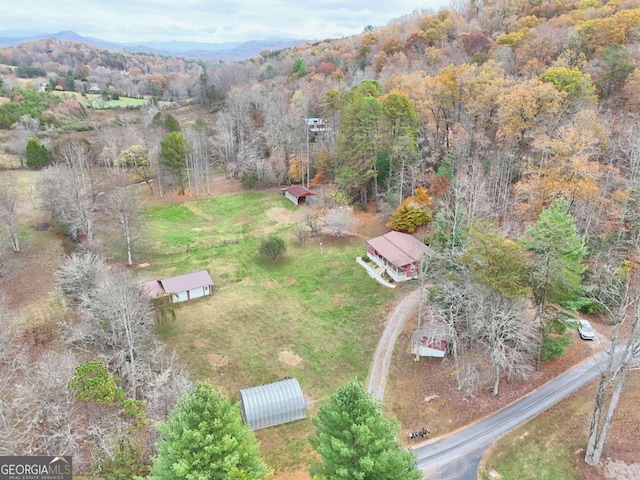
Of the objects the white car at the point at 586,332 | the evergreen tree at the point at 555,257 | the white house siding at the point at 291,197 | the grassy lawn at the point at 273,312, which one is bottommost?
the grassy lawn at the point at 273,312

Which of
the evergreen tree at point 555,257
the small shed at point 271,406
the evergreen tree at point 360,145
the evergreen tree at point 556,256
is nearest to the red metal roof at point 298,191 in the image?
the evergreen tree at point 360,145

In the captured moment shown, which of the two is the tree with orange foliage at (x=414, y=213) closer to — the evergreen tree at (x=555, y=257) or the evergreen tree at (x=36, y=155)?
the evergreen tree at (x=555, y=257)

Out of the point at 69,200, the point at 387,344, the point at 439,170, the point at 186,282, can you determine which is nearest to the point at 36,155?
the point at 69,200

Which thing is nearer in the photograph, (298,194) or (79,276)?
(79,276)

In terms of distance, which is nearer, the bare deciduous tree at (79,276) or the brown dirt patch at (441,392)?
the brown dirt patch at (441,392)

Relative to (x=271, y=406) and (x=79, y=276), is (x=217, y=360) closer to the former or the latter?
(x=271, y=406)

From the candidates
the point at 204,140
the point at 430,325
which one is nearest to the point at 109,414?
the point at 430,325
